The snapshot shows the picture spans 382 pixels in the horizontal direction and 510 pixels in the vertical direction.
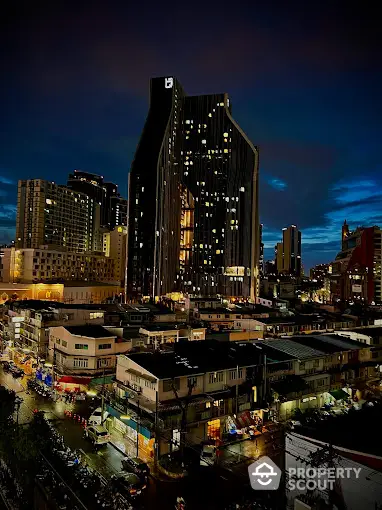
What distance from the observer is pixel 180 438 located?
17.0m

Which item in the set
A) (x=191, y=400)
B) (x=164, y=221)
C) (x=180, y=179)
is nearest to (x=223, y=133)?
(x=180, y=179)

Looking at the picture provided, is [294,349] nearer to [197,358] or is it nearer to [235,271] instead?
[197,358]

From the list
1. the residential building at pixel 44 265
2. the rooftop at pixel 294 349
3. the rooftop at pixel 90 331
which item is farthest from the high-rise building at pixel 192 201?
the rooftop at pixel 294 349

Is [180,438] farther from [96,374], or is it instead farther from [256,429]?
[96,374]

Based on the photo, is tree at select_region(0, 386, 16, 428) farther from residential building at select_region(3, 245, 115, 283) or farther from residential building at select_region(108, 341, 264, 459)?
residential building at select_region(3, 245, 115, 283)

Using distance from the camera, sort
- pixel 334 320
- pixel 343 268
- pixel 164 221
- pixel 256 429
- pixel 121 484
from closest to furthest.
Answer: pixel 121 484
pixel 256 429
pixel 334 320
pixel 164 221
pixel 343 268

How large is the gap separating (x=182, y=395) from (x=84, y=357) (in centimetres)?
940

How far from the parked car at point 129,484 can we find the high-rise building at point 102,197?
441ft

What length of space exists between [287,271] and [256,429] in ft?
512

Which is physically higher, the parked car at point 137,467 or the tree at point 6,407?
the tree at point 6,407

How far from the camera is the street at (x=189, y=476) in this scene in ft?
46.2

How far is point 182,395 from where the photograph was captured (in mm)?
18500

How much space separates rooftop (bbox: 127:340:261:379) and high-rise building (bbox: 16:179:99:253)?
210ft

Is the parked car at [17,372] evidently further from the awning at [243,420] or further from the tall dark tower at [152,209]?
the tall dark tower at [152,209]
